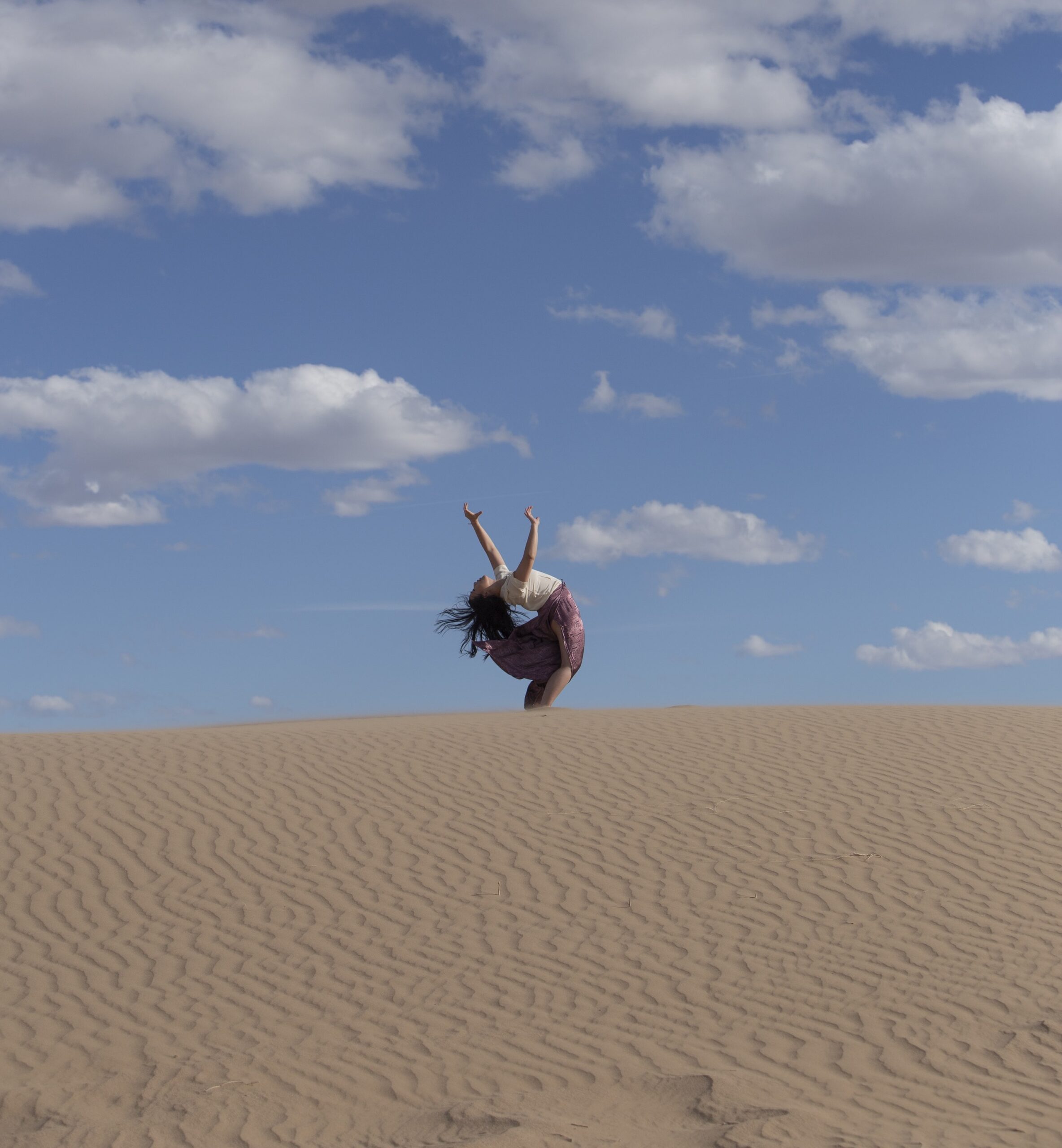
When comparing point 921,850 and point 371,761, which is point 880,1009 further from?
point 371,761

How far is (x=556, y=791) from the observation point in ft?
30.3

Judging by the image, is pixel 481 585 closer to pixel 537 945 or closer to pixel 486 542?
pixel 486 542

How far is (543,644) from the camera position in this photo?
40.7ft

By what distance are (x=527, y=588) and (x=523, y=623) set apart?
0.58 m

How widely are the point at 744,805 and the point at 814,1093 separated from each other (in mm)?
3502

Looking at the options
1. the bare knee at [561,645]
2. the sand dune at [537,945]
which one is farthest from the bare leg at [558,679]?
the sand dune at [537,945]

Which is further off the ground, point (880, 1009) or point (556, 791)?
point (556, 791)

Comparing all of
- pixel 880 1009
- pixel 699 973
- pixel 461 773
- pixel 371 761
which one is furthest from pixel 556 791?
pixel 880 1009

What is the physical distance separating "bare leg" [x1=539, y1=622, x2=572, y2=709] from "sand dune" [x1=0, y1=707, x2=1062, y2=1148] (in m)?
1.91

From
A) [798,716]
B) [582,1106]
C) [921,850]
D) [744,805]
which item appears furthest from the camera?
[798,716]

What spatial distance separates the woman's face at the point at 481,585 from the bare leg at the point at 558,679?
0.84 m

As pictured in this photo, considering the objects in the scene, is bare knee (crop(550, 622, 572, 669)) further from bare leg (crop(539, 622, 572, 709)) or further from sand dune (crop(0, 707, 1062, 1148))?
sand dune (crop(0, 707, 1062, 1148))

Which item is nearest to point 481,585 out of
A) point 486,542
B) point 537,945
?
point 486,542

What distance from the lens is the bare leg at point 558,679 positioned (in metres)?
12.3
